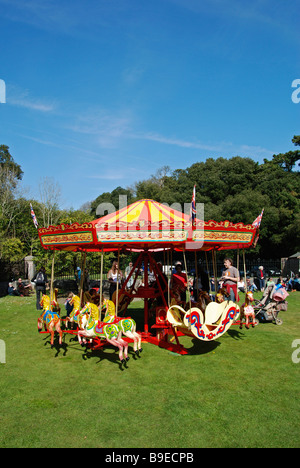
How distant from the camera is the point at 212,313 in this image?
24.5 feet

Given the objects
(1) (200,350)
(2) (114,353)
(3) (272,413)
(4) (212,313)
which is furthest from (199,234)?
(3) (272,413)

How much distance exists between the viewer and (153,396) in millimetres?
4965

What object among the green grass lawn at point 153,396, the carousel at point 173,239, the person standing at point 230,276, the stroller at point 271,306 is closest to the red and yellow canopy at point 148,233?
the carousel at point 173,239

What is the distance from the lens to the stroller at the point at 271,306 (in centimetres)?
971

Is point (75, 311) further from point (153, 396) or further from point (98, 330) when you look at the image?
point (153, 396)

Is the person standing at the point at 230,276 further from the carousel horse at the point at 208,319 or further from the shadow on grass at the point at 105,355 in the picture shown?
the shadow on grass at the point at 105,355

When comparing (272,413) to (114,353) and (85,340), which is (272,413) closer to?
(114,353)

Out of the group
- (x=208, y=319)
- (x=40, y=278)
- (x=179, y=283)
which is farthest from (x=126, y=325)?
(x=40, y=278)

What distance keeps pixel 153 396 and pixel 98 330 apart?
2026mm

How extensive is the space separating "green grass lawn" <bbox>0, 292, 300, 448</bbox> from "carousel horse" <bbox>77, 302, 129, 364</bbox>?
0.43 meters

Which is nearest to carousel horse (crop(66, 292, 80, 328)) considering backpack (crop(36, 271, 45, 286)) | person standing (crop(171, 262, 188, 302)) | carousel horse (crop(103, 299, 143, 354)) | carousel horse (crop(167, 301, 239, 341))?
carousel horse (crop(103, 299, 143, 354))

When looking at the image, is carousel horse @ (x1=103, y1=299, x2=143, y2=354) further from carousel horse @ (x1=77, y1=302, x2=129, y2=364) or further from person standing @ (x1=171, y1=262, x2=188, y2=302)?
person standing @ (x1=171, y1=262, x2=188, y2=302)

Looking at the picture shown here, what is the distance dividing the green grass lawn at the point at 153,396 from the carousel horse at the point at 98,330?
430 mm

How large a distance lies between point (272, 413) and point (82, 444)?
2.52 m
